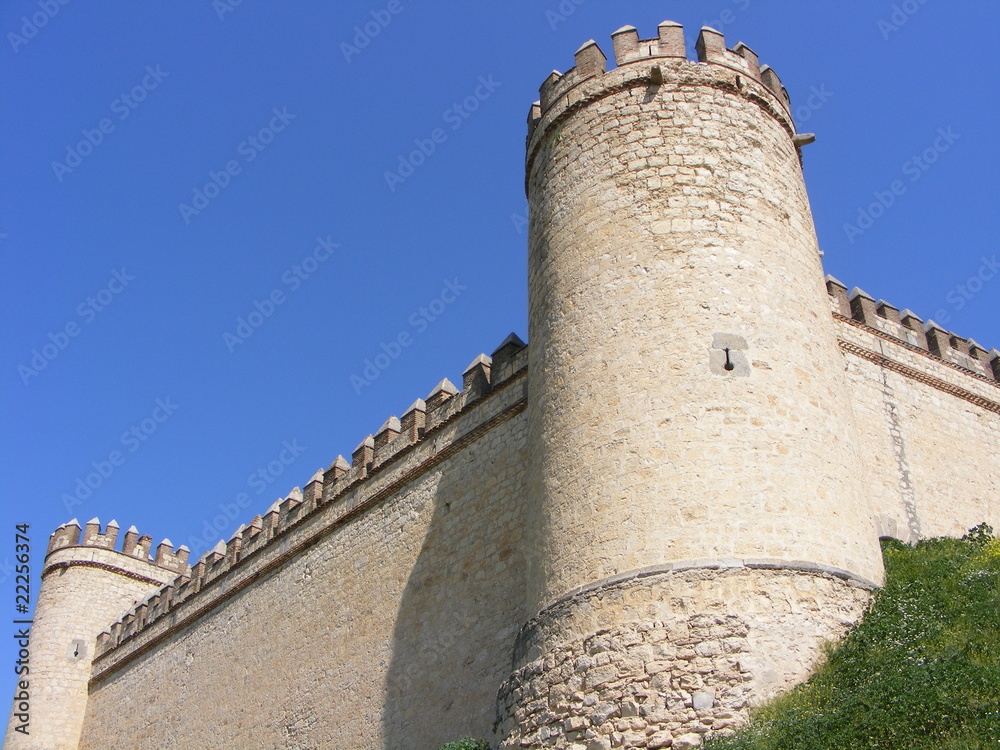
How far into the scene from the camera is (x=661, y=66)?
9.73 metres

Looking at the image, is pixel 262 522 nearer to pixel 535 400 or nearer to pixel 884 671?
pixel 535 400

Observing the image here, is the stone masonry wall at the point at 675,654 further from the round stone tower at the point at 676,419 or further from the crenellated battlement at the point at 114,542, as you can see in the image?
the crenellated battlement at the point at 114,542

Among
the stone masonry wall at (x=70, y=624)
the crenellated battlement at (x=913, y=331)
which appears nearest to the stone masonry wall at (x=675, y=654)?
the crenellated battlement at (x=913, y=331)

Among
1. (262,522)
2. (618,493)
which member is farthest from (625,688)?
(262,522)

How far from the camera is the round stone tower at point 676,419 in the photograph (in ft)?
22.4

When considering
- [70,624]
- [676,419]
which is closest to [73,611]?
[70,624]

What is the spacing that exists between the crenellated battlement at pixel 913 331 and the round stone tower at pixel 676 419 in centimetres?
231

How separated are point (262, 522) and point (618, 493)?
9.83 metres

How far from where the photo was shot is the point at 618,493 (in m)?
7.51

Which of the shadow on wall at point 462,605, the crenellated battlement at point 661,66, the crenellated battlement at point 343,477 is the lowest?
Result: the shadow on wall at point 462,605

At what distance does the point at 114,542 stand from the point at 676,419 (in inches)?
699

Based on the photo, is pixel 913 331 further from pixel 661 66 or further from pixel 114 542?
pixel 114 542

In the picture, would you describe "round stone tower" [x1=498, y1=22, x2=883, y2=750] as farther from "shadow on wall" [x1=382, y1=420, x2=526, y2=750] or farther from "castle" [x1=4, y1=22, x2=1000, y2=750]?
"shadow on wall" [x1=382, y1=420, x2=526, y2=750]

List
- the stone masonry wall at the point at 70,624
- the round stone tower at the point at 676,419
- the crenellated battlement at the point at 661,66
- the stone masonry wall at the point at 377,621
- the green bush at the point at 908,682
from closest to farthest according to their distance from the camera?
the green bush at the point at 908,682
the round stone tower at the point at 676,419
the crenellated battlement at the point at 661,66
the stone masonry wall at the point at 377,621
the stone masonry wall at the point at 70,624
